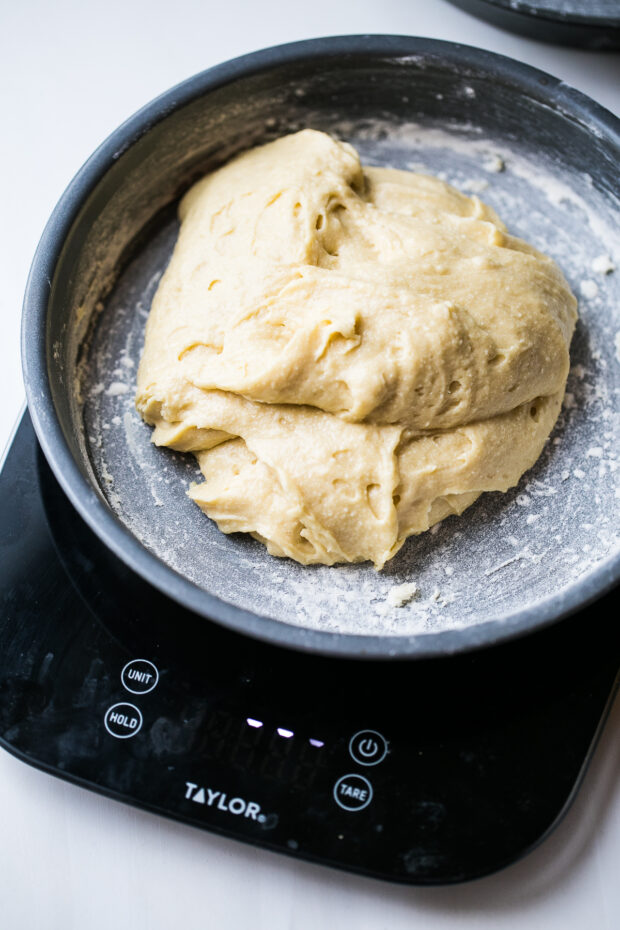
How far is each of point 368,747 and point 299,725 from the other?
108 millimetres

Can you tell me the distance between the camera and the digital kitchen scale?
118 cm

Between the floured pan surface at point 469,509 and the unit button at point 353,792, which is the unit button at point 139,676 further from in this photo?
the unit button at point 353,792

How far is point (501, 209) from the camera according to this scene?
1.64 metres

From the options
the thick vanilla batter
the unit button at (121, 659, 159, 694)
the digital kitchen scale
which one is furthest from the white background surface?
the thick vanilla batter

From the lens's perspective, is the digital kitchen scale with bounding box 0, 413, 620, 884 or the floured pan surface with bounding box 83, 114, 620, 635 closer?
the digital kitchen scale with bounding box 0, 413, 620, 884

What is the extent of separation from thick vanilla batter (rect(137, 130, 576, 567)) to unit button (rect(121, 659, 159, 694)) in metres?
0.25

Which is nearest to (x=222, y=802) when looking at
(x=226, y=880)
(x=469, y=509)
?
(x=226, y=880)

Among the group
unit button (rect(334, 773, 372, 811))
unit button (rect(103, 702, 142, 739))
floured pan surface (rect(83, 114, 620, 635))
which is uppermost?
floured pan surface (rect(83, 114, 620, 635))

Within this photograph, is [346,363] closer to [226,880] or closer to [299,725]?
[299,725]

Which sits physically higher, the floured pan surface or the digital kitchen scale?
the floured pan surface

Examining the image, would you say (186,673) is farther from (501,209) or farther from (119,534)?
(501,209)

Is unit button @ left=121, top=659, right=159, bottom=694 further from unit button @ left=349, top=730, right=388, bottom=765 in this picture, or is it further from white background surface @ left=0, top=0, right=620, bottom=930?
unit button @ left=349, top=730, right=388, bottom=765

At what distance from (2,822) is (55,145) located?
1.28 meters

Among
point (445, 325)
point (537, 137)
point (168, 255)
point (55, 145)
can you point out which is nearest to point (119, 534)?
point (445, 325)
